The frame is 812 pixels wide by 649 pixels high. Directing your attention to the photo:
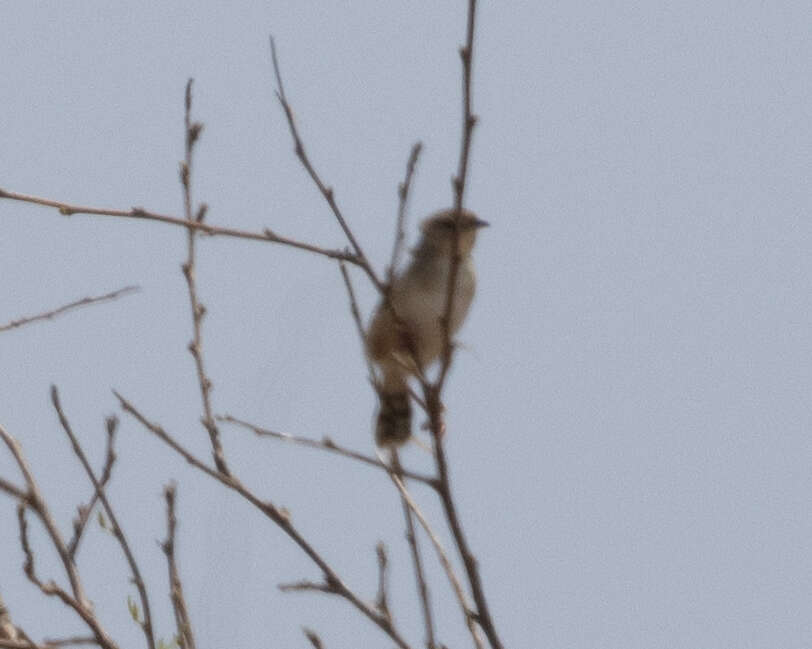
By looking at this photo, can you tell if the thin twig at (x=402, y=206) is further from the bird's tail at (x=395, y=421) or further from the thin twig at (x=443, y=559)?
the bird's tail at (x=395, y=421)

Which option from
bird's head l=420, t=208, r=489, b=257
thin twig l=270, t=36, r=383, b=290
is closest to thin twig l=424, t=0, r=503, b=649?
thin twig l=270, t=36, r=383, b=290

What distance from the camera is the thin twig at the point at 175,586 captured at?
10.7ft

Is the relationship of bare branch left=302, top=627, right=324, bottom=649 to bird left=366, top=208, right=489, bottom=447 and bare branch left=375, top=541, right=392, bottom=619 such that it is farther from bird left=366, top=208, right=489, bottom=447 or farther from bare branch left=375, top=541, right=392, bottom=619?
bird left=366, top=208, right=489, bottom=447

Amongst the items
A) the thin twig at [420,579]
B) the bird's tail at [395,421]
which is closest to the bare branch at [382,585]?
the thin twig at [420,579]

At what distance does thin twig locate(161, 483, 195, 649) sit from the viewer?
327cm

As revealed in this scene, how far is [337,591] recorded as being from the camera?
2984 millimetres

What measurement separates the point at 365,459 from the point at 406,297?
2.74 metres

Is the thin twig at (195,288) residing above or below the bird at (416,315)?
below

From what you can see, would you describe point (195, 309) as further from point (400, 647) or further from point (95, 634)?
point (400, 647)

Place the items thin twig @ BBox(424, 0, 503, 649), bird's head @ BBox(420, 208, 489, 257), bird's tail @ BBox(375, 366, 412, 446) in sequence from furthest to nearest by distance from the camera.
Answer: bird's head @ BBox(420, 208, 489, 257), bird's tail @ BBox(375, 366, 412, 446), thin twig @ BBox(424, 0, 503, 649)

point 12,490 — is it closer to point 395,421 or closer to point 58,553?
point 58,553

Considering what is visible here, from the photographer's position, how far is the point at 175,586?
11.1ft

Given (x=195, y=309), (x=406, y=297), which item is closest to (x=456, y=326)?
(x=406, y=297)

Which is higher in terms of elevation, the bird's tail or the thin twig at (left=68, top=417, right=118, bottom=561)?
the bird's tail
